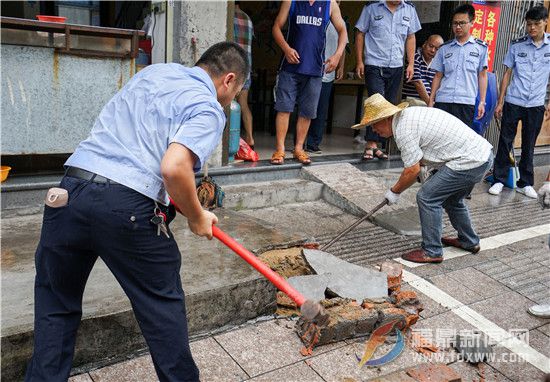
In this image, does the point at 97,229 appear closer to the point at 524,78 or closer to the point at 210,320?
the point at 210,320

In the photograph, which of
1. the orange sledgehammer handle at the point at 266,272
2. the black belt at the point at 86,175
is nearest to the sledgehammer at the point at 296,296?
the orange sledgehammer handle at the point at 266,272

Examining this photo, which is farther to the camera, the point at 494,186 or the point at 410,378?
the point at 494,186

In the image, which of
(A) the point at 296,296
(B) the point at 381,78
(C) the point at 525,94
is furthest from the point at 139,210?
(C) the point at 525,94

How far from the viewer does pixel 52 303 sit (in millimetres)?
2270

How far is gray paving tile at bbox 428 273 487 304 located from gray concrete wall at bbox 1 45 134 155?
11.9 ft

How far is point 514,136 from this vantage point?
285 inches

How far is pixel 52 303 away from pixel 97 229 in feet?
1.69

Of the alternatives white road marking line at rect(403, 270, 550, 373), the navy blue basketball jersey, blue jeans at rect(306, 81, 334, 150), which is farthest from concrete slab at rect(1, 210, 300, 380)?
blue jeans at rect(306, 81, 334, 150)

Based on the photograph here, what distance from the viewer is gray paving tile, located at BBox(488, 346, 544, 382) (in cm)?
293

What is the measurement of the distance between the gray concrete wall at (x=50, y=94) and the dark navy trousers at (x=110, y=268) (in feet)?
9.02

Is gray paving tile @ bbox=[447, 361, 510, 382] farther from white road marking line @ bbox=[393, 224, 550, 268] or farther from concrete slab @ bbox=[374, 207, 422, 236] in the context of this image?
concrete slab @ bbox=[374, 207, 422, 236]

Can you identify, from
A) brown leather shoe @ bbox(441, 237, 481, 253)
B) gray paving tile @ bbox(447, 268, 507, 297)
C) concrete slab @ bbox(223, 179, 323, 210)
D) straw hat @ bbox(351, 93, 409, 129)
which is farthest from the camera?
concrete slab @ bbox(223, 179, 323, 210)

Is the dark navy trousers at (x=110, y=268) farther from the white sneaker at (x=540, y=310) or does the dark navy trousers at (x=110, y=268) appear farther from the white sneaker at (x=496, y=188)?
the white sneaker at (x=496, y=188)

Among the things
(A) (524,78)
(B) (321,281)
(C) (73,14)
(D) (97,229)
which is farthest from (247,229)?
(C) (73,14)
